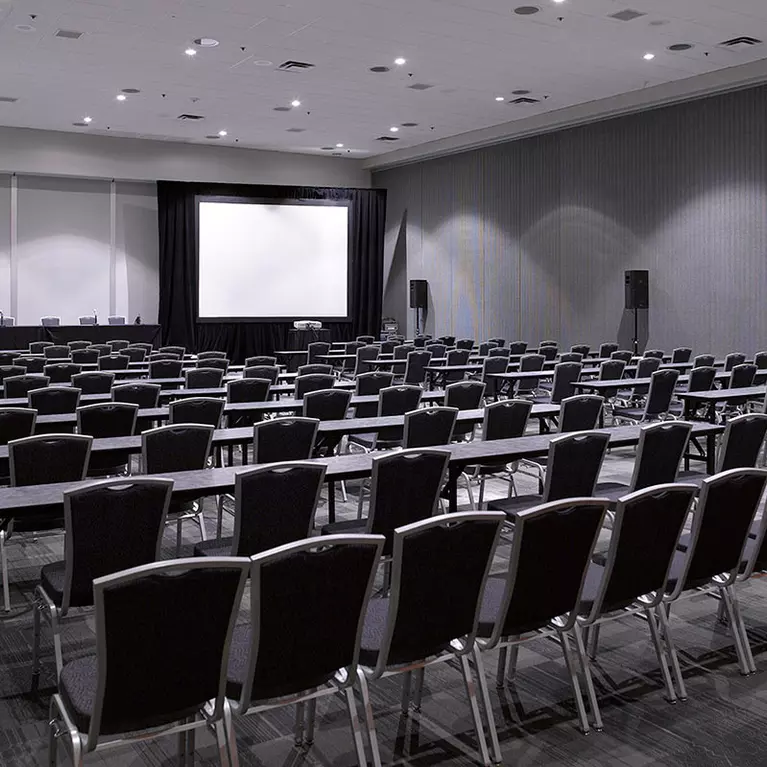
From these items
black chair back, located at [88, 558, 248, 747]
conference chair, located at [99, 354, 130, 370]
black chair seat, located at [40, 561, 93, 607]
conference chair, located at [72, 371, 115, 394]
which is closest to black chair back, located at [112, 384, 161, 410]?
conference chair, located at [72, 371, 115, 394]

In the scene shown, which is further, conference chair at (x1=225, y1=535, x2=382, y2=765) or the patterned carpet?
the patterned carpet

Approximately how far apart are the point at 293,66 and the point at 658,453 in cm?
1046

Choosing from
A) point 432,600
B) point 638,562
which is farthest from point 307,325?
point 432,600

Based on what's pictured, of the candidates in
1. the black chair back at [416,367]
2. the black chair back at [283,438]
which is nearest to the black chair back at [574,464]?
the black chair back at [283,438]

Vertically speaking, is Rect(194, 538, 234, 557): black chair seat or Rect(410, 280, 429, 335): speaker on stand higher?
Rect(410, 280, 429, 335): speaker on stand

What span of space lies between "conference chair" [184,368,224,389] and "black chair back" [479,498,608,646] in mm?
6362

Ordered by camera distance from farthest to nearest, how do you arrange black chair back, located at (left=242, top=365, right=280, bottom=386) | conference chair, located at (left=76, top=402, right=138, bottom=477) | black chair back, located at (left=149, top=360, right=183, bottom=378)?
black chair back, located at (left=149, top=360, right=183, bottom=378)
black chair back, located at (left=242, top=365, right=280, bottom=386)
conference chair, located at (left=76, top=402, right=138, bottom=477)

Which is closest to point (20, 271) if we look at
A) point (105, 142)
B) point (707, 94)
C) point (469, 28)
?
point (105, 142)

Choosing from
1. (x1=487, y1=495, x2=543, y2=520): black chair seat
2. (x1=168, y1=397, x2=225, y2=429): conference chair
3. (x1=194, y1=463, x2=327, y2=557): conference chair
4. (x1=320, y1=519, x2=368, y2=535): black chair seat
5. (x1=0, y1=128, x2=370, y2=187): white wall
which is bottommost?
(x1=320, y1=519, x2=368, y2=535): black chair seat

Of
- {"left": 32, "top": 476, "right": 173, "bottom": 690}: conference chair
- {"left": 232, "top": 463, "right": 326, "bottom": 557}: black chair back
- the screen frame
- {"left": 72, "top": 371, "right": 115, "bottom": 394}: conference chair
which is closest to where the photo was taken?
{"left": 32, "top": 476, "right": 173, "bottom": 690}: conference chair

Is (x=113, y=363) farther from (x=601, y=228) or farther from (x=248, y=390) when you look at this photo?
(x=601, y=228)

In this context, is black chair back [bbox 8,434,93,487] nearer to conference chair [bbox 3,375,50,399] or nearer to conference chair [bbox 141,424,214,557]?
conference chair [bbox 141,424,214,557]

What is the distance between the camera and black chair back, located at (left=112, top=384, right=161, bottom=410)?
24.6 ft

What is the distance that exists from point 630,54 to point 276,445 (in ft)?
33.2
